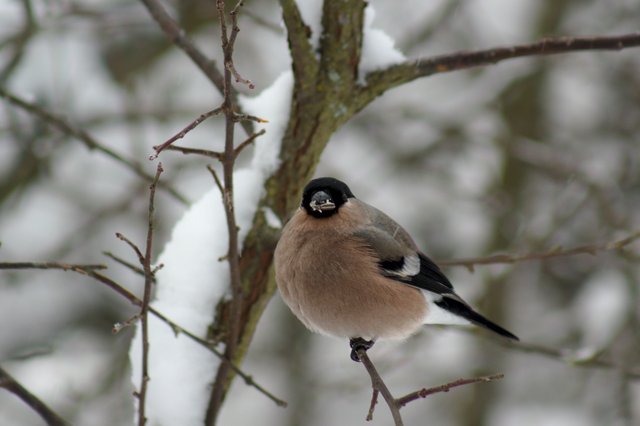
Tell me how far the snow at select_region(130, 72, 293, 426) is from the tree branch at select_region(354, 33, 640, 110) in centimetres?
42

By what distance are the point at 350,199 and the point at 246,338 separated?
974mm

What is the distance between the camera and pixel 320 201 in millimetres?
3375

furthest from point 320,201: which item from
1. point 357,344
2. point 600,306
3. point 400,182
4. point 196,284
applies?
point 400,182

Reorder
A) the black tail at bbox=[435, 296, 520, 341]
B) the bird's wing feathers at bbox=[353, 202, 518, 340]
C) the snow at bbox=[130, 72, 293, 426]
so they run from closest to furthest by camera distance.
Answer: the snow at bbox=[130, 72, 293, 426] < the bird's wing feathers at bbox=[353, 202, 518, 340] < the black tail at bbox=[435, 296, 520, 341]

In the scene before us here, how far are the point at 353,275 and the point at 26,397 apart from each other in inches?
66.4

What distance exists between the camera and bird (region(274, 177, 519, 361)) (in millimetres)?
3451

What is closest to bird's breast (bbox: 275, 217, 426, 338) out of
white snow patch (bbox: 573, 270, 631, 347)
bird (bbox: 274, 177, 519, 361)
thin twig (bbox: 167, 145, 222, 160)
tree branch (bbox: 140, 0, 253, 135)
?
bird (bbox: 274, 177, 519, 361)

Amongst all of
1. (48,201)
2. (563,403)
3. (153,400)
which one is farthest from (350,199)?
(563,403)

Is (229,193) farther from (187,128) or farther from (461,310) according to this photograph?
(461,310)

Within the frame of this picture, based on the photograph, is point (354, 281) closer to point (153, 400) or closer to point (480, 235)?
point (153, 400)

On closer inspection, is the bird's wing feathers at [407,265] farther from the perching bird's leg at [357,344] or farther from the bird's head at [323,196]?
the perching bird's leg at [357,344]

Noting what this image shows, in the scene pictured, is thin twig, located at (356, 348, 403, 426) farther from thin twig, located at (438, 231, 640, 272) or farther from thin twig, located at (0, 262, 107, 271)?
thin twig, located at (0, 262, 107, 271)

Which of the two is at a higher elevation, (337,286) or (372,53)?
(372,53)

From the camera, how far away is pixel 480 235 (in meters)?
8.98
